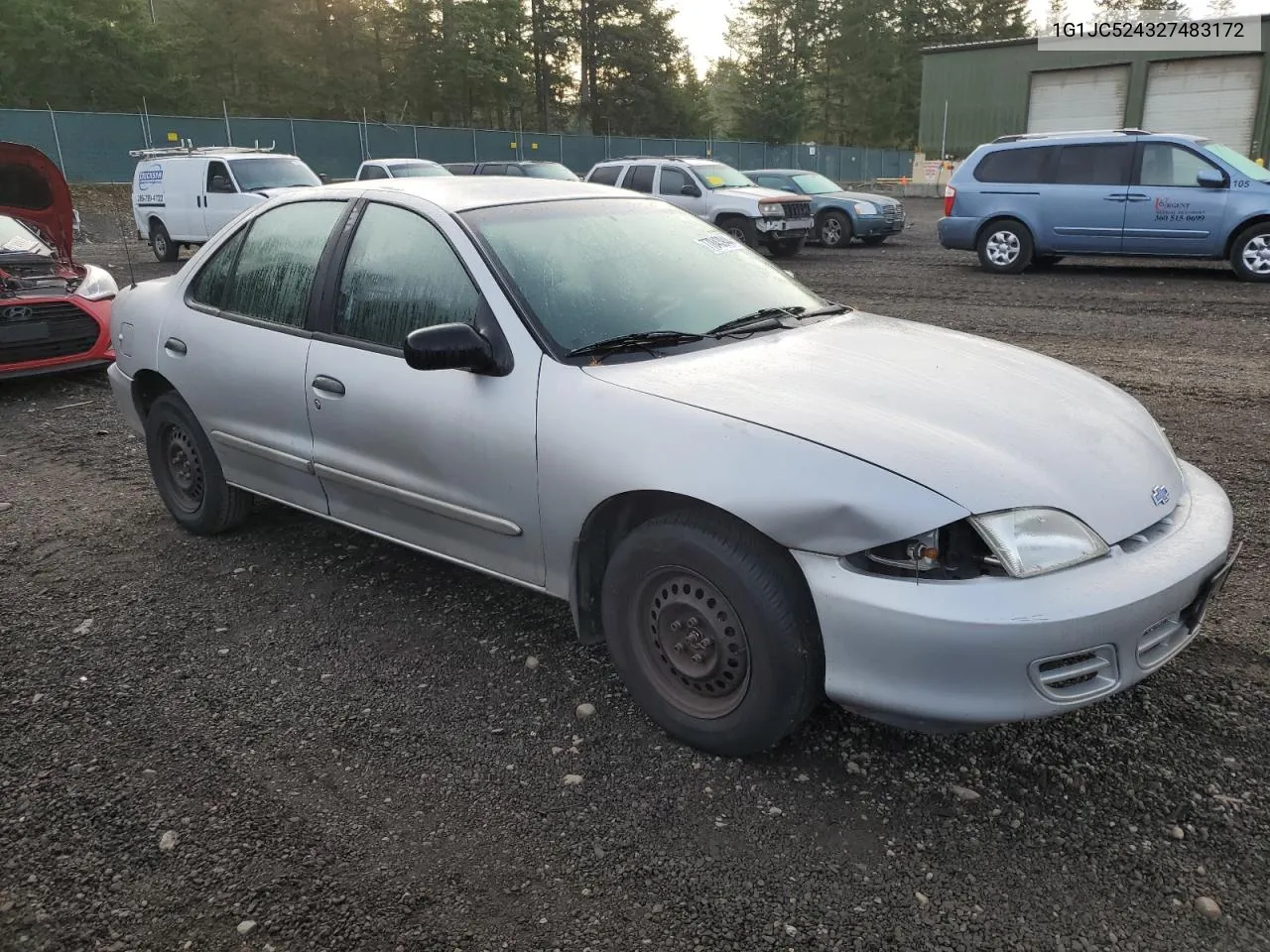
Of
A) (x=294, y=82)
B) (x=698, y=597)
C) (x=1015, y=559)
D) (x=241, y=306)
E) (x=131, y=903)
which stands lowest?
(x=131, y=903)

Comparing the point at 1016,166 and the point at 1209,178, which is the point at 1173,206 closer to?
the point at 1209,178

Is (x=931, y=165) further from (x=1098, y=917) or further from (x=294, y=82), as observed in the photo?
(x=1098, y=917)

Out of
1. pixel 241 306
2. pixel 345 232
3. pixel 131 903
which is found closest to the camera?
pixel 131 903

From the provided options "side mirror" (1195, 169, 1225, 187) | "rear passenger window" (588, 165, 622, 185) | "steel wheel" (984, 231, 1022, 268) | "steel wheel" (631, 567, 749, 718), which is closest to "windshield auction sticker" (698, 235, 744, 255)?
"steel wheel" (631, 567, 749, 718)

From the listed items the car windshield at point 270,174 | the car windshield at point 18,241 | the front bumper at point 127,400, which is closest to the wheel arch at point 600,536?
the front bumper at point 127,400

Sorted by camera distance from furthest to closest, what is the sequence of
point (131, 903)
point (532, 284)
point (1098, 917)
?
1. point (532, 284)
2. point (131, 903)
3. point (1098, 917)

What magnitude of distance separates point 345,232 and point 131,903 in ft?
8.04

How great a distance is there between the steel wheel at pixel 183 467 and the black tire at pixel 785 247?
43.7 feet

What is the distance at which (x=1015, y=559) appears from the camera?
237 cm

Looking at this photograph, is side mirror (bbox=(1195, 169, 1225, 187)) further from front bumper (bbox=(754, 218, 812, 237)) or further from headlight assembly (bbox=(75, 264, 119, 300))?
headlight assembly (bbox=(75, 264, 119, 300))

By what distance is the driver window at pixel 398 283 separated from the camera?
3355 millimetres

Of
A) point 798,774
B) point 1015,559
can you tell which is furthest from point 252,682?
→ point 1015,559

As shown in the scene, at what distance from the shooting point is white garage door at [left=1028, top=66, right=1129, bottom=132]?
31375 millimetres

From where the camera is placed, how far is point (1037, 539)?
2.41 meters
